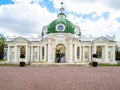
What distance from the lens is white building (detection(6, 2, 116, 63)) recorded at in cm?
4481

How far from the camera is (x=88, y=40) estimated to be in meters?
48.0

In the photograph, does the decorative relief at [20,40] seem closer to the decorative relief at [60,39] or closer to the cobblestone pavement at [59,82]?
the decorative relief at [60,39]

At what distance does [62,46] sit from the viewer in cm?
4569

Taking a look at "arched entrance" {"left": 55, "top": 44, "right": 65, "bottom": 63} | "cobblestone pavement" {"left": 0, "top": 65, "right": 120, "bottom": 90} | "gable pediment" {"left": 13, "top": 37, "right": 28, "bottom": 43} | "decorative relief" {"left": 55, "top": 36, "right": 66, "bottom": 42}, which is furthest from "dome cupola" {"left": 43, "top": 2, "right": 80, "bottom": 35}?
"cobblestone pavement" {"left": 0, "top": 65, "right": 120, "bottom": 90}

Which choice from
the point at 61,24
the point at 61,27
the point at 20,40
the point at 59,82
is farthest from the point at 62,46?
the point at 59,82

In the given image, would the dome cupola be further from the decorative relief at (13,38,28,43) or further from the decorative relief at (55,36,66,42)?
the decorative relief at (13,38,28,43)

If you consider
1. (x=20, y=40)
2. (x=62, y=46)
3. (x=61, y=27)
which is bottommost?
(x=62, y=46)

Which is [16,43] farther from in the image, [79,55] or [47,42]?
[79,55]

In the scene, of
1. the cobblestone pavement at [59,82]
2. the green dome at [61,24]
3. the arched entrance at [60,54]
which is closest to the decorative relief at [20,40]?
the green dome at [61,24]

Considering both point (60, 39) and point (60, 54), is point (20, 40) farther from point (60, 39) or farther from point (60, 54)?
point (60, 54)

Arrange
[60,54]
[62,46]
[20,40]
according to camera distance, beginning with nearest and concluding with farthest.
Answer: [62,46]
[60,54]
[20,40]

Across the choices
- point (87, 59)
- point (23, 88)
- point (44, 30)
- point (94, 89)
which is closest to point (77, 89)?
point (94, 89)

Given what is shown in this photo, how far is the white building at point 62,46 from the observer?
44.8 m

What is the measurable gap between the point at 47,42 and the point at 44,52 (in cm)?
238
